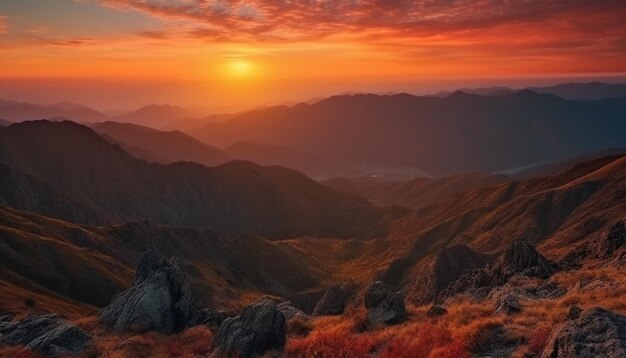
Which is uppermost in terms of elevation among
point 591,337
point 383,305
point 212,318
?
point 591,337

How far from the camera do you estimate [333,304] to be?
1554 inches

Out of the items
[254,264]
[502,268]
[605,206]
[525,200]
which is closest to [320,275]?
[254,264]

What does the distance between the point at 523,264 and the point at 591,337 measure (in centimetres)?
3392

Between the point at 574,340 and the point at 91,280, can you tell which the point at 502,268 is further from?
the point at 91,280

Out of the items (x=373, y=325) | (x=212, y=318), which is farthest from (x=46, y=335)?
(x=373, y=325)

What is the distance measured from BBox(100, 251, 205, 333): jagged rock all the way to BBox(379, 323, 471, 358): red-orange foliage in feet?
66.1

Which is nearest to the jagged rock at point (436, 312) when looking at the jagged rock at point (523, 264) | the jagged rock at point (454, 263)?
the jagged rock at point (523, 264)

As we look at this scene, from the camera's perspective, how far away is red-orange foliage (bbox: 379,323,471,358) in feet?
59.6

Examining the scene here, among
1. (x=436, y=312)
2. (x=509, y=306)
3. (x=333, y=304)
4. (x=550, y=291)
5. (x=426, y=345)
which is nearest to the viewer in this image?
(x=426, y=345)

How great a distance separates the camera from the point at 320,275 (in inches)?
6560

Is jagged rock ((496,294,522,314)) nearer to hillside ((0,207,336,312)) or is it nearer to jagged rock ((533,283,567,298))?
jagged rock ((533,283,567,298))

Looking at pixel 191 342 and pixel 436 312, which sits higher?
pixel 436 312

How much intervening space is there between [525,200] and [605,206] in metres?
36.3

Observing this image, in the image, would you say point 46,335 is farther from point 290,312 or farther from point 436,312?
point 436,312
